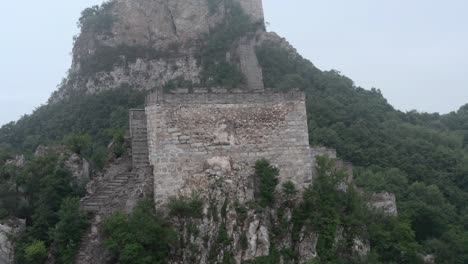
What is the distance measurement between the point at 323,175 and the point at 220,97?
4.50 metres

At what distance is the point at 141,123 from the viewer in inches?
860

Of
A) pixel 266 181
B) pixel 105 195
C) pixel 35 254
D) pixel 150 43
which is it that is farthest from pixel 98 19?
pixel 266 181

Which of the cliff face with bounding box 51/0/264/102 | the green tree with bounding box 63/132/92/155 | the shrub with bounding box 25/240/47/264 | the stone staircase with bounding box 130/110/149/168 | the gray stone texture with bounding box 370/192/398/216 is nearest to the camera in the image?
the shrub with bounding box 25/240/47/264

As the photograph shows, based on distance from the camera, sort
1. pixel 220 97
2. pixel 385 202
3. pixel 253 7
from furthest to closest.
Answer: pixel 253 7
pixel 385 202
pixel 220 97

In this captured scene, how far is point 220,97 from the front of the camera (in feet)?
65.0

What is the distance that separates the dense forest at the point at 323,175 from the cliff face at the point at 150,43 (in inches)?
51.3

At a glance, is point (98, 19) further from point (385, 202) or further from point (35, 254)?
point (35, 254)

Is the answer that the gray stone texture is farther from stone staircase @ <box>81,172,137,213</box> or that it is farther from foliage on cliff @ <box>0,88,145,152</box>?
foliage on cliff @ <box>0,88,145,152</box>

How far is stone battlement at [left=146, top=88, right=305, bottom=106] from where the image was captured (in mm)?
19281

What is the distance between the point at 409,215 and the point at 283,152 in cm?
936

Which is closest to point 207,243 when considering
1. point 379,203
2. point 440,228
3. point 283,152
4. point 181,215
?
point 181,215

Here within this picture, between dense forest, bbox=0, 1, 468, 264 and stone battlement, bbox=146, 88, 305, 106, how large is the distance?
2744 millimetres

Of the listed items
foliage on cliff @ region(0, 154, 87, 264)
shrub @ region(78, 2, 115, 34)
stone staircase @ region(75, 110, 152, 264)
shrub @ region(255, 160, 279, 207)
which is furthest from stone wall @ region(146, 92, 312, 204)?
shrub @ region(78, 2, 115, 34)

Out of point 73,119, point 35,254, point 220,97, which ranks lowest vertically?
point 35,254
